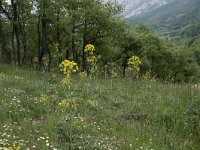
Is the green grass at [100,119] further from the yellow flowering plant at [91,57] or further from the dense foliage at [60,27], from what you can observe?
the dense foliage at [60,27]

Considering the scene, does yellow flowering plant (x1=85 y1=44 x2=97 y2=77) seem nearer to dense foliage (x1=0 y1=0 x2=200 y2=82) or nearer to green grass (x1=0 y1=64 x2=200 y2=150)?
green grass (x1=0 y1=64 x2=200 y2=150)

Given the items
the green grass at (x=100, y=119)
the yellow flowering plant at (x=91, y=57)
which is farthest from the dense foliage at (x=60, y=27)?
the green grass at (x=100, y=119)

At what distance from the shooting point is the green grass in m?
8.82

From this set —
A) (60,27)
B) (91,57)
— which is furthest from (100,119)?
(60,27)

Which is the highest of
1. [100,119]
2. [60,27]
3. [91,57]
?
[60,27]

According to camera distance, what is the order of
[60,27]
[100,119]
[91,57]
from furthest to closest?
[60,27], [91,57], [100,119]

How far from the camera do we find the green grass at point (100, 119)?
28.9 ft

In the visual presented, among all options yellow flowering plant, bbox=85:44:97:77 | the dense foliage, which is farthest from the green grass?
the dense foliage

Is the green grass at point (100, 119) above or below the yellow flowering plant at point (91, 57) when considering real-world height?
below

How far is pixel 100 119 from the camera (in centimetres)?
1148

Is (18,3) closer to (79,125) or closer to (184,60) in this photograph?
(79,125)

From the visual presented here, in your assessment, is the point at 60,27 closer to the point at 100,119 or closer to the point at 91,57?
the point at 91,57

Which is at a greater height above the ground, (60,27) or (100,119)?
(60,27)

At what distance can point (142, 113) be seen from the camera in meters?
12.5
